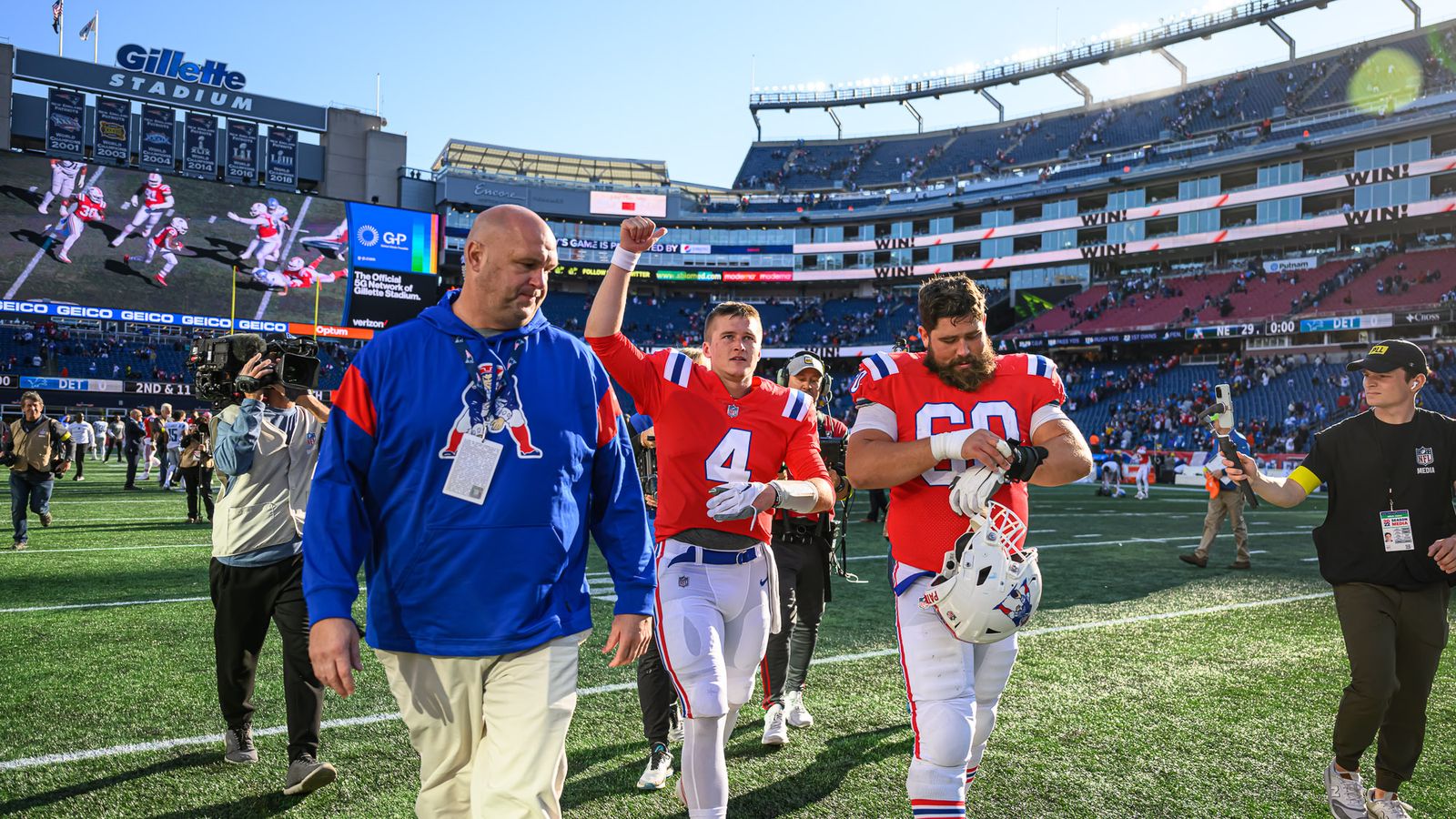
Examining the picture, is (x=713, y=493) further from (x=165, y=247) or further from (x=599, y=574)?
(x=165, y=247)

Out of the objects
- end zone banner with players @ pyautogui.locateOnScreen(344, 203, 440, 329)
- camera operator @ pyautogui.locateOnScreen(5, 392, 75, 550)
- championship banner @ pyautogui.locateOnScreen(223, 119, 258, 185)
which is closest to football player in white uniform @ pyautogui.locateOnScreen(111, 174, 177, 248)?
end zone banner with players @ pyautogui.locateOnScreen(344, 203, 440, 329)

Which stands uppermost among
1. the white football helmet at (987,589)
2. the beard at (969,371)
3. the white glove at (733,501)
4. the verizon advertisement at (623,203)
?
the verizon advertisement at (623,203)

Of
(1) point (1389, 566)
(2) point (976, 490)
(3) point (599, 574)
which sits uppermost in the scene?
(2) point (976, 490)

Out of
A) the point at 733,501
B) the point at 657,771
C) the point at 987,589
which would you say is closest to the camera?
the point at 987,589

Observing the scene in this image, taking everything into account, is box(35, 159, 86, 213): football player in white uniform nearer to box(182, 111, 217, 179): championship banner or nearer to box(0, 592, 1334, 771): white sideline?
box(182, 111, 217, 179): championship banner

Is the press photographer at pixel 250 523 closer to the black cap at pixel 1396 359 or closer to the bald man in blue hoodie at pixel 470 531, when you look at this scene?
the bald man in blue hoodie at pixel 470 531

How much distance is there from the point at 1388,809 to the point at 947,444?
2.85 m

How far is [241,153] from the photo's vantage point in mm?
49219

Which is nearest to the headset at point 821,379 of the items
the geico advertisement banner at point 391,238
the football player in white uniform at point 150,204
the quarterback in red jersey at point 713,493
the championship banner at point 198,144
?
the quarterback in red jersey at point 713,493

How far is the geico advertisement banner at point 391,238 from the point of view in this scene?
40.8m

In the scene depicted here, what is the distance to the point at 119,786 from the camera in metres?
4.25

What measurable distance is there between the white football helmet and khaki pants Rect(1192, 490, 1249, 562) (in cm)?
1023

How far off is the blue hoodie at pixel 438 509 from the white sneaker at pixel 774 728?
2.59m

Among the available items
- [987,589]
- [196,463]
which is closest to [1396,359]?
[987,589]
